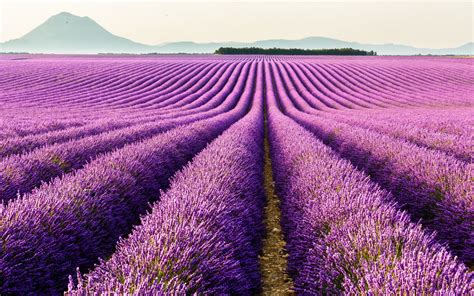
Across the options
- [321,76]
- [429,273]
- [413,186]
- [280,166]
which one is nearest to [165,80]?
[321,76]

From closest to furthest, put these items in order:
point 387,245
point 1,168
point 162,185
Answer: point 387,245 → point 1,168 → point 162,185

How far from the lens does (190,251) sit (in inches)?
88.7

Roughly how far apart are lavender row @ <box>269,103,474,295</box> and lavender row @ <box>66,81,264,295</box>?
548mm

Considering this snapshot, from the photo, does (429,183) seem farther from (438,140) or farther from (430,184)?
(438,140)

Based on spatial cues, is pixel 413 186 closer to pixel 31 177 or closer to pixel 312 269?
pixel 312 269

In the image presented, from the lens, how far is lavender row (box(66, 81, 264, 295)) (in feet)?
6.17

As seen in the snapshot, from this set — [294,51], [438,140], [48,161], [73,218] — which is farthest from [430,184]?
[294,51]

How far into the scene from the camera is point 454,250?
366 cm

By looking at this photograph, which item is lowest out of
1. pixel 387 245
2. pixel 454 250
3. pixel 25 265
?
pixel 454 250

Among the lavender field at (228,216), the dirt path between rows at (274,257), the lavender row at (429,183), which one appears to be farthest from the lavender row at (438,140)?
the dirt path between rows at (274,257)

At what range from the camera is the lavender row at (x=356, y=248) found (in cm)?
178

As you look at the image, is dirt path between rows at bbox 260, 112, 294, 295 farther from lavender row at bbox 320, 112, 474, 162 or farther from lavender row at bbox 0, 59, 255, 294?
lavender row at bbox 320, 112, 474, 162

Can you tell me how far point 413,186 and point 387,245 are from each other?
9.07 ft

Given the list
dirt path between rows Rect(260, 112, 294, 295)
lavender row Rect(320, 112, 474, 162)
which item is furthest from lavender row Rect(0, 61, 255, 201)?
lavender row Rect(320, 112, 474, 162)
